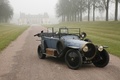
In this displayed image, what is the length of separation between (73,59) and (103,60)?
53.3 inches

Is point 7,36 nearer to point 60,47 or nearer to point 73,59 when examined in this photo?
point 60,47

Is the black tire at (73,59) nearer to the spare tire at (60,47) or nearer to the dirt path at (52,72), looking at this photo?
the dirt path at (52,72)

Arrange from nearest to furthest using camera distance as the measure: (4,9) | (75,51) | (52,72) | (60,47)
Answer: (52,72), (75,51), (60,47), (4,9)

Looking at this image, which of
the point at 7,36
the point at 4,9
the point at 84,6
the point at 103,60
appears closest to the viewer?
the point at 103,60

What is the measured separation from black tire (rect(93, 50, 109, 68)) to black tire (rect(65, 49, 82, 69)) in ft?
3.43

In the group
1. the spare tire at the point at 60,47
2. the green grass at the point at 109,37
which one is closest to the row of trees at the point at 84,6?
the green grass at the point at 109,37

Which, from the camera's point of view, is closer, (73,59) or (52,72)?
(52,72)

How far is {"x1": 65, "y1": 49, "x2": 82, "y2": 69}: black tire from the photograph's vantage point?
31.0 ft

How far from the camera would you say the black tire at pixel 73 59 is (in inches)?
372

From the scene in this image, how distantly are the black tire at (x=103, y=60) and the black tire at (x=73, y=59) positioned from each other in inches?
41.1

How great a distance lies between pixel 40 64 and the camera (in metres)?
10.9

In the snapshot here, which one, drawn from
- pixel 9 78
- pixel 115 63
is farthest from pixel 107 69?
pixel 9 78

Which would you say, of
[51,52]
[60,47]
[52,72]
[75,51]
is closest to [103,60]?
[75,51]

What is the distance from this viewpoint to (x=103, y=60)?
10.2 meters
